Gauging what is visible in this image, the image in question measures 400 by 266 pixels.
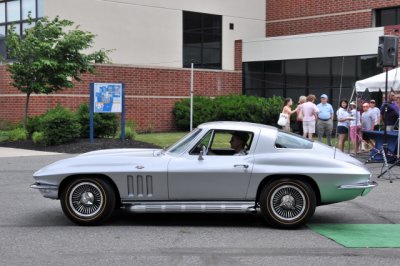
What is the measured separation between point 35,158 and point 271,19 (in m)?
18.8

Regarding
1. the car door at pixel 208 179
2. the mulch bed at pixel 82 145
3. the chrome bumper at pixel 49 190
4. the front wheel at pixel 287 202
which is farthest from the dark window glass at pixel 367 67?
the chrome bumper at pixel 49 190

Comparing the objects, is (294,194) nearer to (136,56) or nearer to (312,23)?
(136,56)

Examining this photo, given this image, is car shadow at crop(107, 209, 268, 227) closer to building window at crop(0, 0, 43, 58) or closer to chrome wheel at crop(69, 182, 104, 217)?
chrome wheel at crop(69, 182, 104, 217)

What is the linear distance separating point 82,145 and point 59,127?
3.57 feet

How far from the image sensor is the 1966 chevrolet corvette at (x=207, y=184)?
7.26 metres

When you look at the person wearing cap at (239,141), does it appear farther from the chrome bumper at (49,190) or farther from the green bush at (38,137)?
the green bush at (38,137)

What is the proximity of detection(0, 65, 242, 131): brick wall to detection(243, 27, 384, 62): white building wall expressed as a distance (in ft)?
5.92

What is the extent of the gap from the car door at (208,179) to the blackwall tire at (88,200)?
32.6 inches

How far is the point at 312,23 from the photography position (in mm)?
29203

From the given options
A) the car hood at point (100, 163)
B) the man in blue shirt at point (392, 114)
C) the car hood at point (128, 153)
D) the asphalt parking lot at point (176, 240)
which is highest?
the man in blue shirt at point (392, 114)

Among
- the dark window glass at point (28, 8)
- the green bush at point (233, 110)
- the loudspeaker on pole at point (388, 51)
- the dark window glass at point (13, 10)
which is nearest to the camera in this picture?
the loudspeaker on pole at point (388, 51)

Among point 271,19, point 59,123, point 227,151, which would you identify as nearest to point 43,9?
point 59,123

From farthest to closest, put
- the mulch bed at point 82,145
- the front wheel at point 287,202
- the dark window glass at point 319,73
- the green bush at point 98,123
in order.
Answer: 1. the dark window glass at point 319,73
2. the green bush at point 98,123
3. the mulch bed at point 82,145
4. the front wheel at point 287,202

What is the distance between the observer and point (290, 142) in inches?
301
